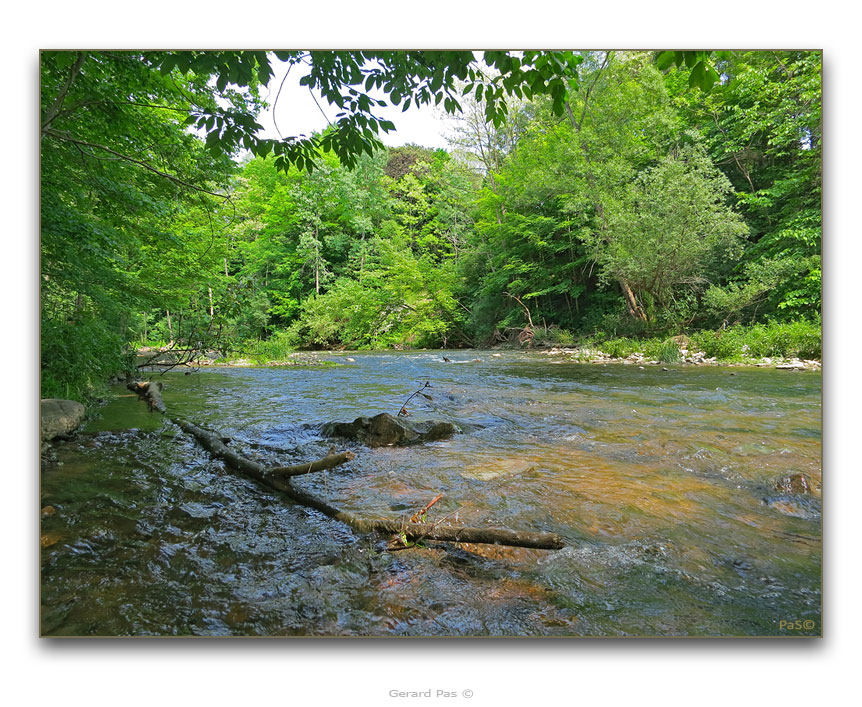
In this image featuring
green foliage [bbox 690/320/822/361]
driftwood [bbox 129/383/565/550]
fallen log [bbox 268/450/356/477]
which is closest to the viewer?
driftwood [bbox 129/383/565/550]

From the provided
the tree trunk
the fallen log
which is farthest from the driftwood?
the tree trunk

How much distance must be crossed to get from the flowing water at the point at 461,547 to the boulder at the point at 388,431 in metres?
0.19

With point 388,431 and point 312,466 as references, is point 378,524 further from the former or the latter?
point 388,431

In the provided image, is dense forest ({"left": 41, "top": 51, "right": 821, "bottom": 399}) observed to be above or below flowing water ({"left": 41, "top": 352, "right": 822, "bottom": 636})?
above

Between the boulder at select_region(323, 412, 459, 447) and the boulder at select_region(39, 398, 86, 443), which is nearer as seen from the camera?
the boulder at select_region(39, 398, 86, 443)

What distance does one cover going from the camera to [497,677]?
59.9 inches

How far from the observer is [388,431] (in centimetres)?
391

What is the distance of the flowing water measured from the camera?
1.48m

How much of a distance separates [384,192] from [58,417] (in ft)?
13.4

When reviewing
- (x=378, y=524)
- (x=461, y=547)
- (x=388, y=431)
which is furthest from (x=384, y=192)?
(x=461, y=547)

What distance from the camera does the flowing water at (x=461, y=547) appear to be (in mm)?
1478

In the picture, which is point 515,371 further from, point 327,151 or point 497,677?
Result: point 497,677

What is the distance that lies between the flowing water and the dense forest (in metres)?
1.29

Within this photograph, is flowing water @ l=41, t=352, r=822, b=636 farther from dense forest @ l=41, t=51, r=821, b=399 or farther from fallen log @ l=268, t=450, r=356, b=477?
dense forest @ l=41, t=51, r=821, b=399
